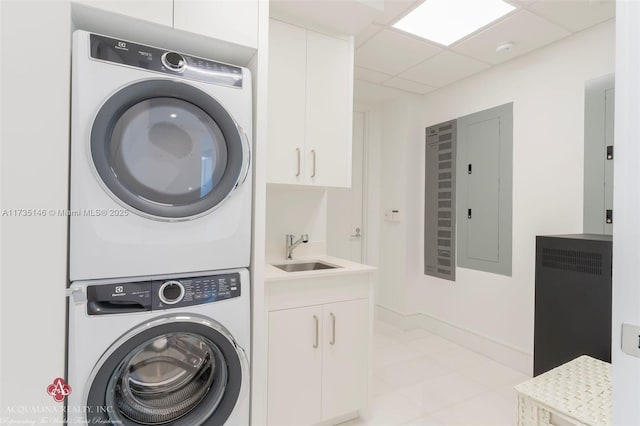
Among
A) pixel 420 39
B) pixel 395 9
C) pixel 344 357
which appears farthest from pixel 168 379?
pixel 420 39

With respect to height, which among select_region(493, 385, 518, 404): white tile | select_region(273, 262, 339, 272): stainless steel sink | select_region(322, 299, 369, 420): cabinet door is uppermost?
select_region(273, 262, 339, 272): stainless steel sink

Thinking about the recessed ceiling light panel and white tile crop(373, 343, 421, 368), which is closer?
the recessed ceiling light panel

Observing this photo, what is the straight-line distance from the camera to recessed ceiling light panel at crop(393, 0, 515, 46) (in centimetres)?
195

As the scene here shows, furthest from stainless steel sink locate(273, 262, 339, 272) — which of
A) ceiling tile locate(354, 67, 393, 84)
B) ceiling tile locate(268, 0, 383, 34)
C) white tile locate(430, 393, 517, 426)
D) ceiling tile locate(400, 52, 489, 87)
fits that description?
ceiling tile locate(400, 52, 489, 87)

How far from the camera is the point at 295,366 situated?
1.67 meters

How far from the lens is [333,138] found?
2.03 meters

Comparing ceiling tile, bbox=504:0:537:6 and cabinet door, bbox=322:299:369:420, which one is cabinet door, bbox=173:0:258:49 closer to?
cabinet door, bbox=322:299:369:420

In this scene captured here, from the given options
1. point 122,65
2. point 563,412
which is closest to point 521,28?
point 563,412

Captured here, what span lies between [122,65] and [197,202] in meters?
0.53

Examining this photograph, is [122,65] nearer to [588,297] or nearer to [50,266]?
[50,266]

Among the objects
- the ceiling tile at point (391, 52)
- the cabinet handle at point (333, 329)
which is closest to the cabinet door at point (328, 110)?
the ceiling tile at point (391, 52)

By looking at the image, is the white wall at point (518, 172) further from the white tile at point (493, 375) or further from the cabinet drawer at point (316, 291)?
the cabinet drawer at point (316, 291)

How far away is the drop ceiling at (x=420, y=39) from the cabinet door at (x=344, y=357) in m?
1.65

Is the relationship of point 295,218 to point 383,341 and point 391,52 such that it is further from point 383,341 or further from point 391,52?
point 383,341
